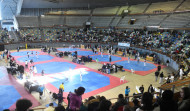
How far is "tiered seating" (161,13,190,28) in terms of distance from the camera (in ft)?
110

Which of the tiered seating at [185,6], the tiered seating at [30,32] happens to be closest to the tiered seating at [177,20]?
the tiered seating at [185,6]

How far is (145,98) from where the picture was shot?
4438 millimetres

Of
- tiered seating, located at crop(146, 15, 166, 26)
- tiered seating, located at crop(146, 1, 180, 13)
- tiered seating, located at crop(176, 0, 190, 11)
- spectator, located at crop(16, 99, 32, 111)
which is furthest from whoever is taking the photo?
tiered seating, located at crop(146, 1, 180, 13)

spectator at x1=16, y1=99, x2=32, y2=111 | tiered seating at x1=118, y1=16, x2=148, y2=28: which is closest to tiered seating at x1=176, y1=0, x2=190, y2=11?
tiered seating at x1=118, y1=16, x2=148, y2=28

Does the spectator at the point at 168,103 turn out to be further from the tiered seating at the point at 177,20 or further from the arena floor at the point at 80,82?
the tiered seating at the point at 177,20

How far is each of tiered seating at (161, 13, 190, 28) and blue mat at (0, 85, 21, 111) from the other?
34.3 meters

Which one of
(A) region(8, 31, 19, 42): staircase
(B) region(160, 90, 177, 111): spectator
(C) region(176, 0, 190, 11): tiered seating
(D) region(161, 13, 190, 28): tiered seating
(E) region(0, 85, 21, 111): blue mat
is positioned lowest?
(E) region(0, 85, 21, 111): blue mat

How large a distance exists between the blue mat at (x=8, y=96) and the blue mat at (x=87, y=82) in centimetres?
400

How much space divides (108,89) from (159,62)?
14555 mm

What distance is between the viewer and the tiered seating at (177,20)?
110 ft

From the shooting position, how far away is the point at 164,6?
43750mm

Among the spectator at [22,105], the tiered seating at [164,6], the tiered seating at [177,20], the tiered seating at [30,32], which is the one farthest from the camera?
the tiered seating at [30,32]

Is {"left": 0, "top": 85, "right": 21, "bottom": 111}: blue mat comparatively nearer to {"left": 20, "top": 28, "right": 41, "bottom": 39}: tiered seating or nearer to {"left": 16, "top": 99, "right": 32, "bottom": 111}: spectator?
{"left": 16, "top": 99, "right": 32, "bottom": 111}: spectator

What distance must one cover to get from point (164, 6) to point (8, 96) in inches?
1784
